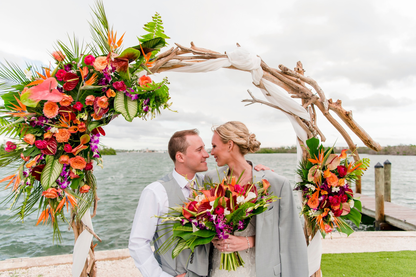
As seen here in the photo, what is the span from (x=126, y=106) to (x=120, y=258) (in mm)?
3701

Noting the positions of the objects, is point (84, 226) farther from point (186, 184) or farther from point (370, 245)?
point (370, 245)

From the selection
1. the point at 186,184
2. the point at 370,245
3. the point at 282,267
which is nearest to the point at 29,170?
the point at 186,184

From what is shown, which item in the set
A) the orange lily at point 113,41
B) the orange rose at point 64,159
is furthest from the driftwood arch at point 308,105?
the orange rose at point 64,159

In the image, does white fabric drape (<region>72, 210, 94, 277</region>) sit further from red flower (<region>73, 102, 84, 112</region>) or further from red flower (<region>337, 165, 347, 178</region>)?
red flower (<region>337, 165, 347, 178</region>)

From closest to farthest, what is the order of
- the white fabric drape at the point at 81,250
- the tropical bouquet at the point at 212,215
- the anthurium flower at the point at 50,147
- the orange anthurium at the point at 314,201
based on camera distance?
1. the tropical bouquet at the point at 212,215
2. the anthurium flower at the point at 50,147
3. the white fabric drape at the point at 81,250
4. the orange anthurium at the point at 314,201

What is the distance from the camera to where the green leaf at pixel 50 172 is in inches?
87.9

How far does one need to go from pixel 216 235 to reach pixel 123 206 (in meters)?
16.4

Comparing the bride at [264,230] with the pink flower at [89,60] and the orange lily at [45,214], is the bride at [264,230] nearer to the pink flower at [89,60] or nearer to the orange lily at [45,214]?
the pink flower at [89,60]

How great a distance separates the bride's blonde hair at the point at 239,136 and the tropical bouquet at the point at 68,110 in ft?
2.02

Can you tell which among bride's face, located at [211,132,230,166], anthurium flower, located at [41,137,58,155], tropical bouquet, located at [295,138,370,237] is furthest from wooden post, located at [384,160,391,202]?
anthurium flower, located at [41,137,58,155]

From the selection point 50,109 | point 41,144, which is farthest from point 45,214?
point 50,109

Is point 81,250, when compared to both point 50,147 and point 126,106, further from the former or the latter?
point 126,106

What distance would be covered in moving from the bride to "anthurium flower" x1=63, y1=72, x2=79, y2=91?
1323 millimetres

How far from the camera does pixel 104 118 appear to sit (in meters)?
2.48
